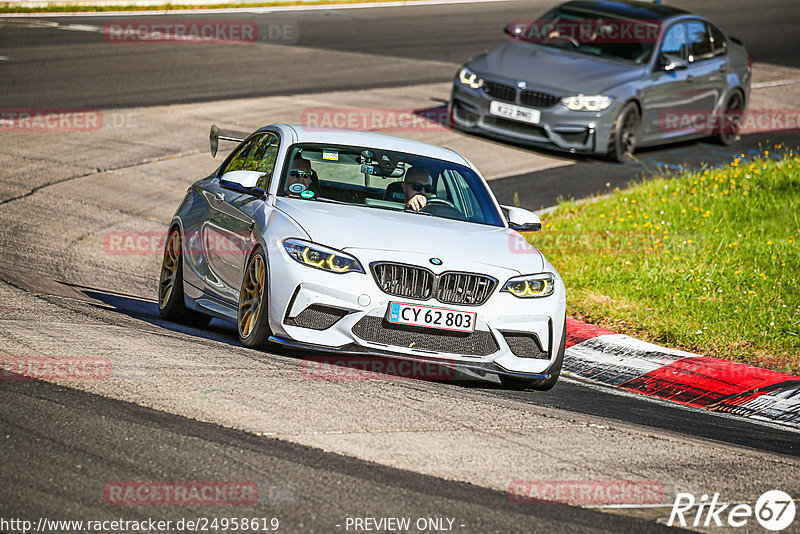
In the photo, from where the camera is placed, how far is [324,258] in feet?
22.4

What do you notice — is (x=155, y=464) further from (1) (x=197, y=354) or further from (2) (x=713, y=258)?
(2) (x=713, y=258)

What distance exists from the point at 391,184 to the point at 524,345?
5.77 ft

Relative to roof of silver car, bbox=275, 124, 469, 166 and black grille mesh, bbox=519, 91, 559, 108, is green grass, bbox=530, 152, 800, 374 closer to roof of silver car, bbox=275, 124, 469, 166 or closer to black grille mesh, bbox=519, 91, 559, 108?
black grille mesh, bbox=519, 91, 559, 108

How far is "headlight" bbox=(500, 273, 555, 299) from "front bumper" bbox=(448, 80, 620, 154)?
8.94 meters

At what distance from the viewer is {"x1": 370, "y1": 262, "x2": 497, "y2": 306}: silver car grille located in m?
6.80

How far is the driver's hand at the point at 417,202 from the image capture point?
26.3ft

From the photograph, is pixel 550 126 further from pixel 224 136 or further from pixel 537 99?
pixel 224 136

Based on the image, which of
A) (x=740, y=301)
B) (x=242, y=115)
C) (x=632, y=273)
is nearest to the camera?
(x=740, y=301)

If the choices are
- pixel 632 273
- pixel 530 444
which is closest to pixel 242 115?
pixel 632 273

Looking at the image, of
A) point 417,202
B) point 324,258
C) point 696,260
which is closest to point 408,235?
point 324,258

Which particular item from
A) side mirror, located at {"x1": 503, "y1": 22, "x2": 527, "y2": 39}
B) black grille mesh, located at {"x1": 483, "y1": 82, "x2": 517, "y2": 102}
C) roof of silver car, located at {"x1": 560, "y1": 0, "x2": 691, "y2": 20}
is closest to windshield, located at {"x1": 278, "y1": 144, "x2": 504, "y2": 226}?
black grille mesh, located at {"x1": 483, "y1": 82, "x2": 517, "y2": 102}

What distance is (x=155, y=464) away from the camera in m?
4.77

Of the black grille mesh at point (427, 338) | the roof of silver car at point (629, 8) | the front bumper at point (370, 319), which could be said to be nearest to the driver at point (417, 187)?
the front bumper at point (370, 319)

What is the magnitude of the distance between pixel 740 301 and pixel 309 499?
6.52 m
